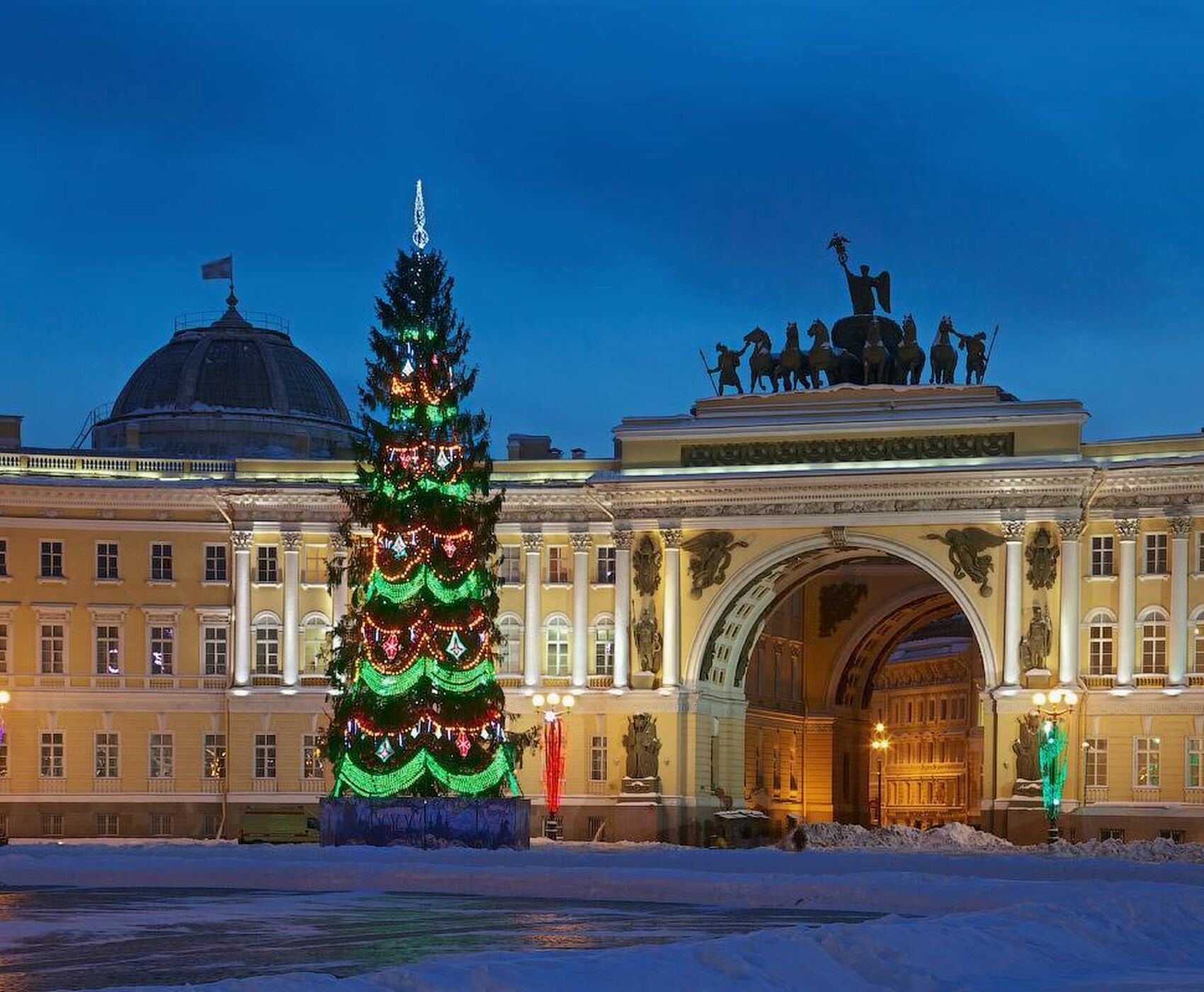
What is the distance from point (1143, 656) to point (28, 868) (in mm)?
38775

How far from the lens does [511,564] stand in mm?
81000

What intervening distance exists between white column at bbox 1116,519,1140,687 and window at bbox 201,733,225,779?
95.1 ft

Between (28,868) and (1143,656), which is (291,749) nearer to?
(1143,656)

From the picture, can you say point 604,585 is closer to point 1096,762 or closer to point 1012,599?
point 1012,599

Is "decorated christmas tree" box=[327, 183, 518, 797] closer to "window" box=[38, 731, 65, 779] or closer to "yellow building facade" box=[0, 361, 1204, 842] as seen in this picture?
"yellow building facade" box=[0, 361, 1204, 842]

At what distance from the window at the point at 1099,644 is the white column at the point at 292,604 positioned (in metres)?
25.6

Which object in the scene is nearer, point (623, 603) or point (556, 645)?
point (623, 603)

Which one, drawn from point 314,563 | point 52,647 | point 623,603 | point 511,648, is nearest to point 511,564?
point 511,648

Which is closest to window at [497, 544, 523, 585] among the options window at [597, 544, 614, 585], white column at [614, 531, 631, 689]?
window at [597, 544, 614, 585]

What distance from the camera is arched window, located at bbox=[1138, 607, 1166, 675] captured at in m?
73.9

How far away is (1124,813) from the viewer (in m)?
73.1

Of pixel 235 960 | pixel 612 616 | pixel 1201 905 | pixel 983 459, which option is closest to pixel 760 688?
pixel 612 616

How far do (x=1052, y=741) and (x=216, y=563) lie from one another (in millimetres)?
28242

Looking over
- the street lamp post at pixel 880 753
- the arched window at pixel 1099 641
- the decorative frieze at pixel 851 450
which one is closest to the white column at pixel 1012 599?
the arched window at pixel 1099 641
